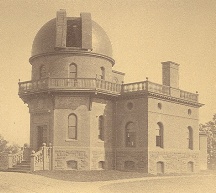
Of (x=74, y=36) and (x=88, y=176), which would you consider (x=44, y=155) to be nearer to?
(x=88, y=176)

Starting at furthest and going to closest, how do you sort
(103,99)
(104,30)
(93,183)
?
(104,30) → (103,99) → (93,183)

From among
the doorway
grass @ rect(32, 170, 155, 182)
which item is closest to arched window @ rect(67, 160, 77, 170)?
grass @ rect(32, 170, 155, 182)

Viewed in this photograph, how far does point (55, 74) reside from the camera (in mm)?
27812

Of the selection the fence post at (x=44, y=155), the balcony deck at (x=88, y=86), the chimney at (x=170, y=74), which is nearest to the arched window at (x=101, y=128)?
the balcony deck at (x=88, y=86)

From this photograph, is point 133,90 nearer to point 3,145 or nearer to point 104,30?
point 104,30

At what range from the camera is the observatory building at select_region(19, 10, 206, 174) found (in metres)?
26.6

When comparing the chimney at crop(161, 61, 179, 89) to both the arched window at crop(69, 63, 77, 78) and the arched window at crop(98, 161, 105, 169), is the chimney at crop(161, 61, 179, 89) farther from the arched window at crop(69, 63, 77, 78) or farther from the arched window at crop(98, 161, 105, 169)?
the arched window at crop(98, 161, 105, 169)

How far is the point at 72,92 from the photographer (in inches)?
1046

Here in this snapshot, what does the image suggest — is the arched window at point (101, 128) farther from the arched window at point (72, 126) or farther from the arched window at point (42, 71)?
the arched window at point (42, 71)

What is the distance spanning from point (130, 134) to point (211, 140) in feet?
72.7

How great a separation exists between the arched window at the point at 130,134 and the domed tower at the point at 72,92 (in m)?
1.13

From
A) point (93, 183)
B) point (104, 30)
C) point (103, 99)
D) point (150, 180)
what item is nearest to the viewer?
point (93, 183)

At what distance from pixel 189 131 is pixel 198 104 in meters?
2.28

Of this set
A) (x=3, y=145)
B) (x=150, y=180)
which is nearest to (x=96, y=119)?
(x=150, y=180)
